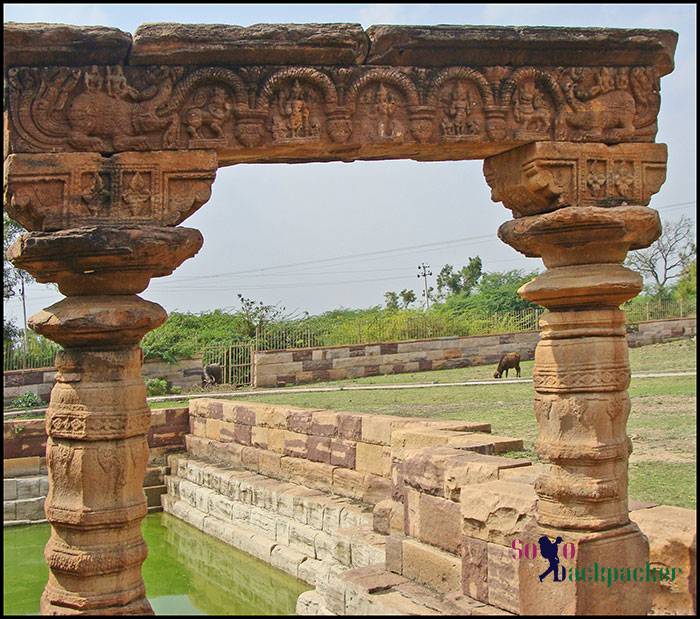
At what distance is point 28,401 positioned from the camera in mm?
18453

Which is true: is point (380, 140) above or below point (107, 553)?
above

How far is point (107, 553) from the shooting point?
443 cm

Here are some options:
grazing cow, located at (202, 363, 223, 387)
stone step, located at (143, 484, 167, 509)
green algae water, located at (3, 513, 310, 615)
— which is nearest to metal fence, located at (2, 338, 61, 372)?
grazing cow, located at (202, 363, 223, 387)

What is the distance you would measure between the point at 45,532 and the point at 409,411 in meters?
6.13

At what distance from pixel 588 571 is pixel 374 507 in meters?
4.75

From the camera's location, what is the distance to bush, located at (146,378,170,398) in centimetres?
2094

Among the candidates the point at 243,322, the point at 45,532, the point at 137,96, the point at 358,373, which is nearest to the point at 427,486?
the point at 137,96

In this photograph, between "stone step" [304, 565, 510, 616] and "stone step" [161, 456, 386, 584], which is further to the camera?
"stone step" [161, 456, 386, 584]

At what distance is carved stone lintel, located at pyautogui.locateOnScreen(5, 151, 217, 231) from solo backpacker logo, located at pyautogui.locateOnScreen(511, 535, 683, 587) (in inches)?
116

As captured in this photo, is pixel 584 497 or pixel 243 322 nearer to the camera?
pixel 584 497

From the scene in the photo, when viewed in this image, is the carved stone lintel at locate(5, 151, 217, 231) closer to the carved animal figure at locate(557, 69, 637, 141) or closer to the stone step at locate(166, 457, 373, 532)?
the carved animal figure at locate(557, 69, 637, 141)

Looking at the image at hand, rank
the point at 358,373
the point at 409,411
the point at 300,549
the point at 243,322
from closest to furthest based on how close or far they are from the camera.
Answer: the point at 300,549
the point at 409,411
the point at 358,373
the point at 243,322

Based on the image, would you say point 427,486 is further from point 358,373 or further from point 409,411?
point 358,373

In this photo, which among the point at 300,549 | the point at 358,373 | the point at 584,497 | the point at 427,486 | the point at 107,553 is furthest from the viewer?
the point at 358,373
